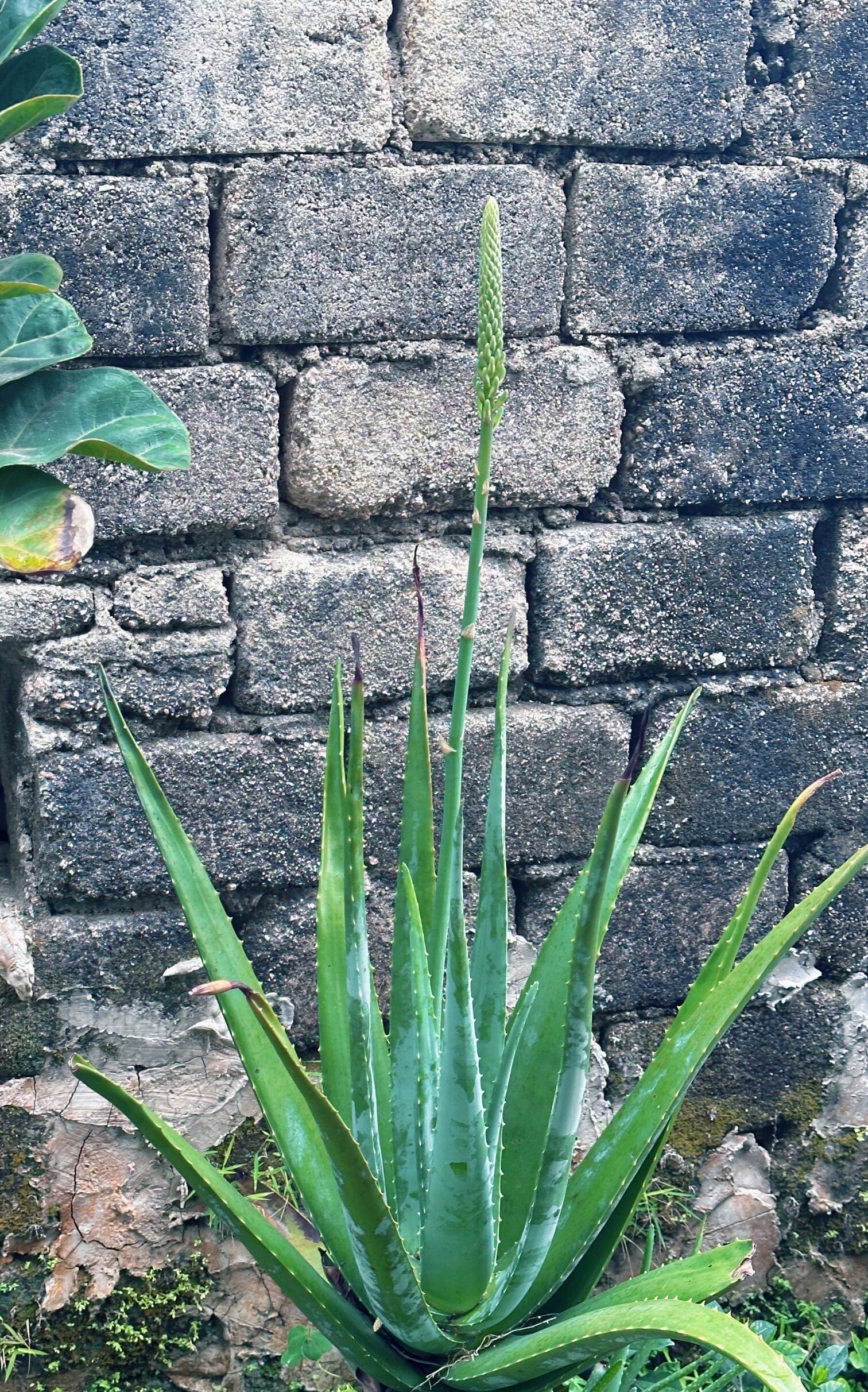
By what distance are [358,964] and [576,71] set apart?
1.54m

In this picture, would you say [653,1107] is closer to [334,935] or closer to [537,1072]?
[537,1072]

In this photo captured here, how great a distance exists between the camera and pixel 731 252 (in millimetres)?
2062

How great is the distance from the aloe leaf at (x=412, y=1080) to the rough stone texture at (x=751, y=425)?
3.52ft

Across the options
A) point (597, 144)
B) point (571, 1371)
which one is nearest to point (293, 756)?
point (571, 1371)

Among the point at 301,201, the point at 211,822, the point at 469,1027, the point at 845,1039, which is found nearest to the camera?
the point at 469,1027

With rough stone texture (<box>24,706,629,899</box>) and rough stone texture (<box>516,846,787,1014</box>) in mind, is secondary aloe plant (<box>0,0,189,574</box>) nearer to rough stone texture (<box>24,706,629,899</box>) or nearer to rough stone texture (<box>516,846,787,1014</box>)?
rough stone texture (<box>24,706,629,899</box>)

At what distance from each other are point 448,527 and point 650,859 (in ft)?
2.44

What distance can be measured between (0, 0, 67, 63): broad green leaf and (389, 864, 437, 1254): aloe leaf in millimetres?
1032

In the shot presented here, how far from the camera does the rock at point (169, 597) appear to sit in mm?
1874

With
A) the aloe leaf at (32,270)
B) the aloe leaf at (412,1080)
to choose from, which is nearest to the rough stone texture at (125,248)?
the aloe leaf at (32,270)

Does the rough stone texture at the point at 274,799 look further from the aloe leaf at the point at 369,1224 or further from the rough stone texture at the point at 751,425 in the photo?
the aloe leaf at the point at 369,1224

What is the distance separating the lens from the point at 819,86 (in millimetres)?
2061

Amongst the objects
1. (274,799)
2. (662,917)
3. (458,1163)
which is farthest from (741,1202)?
→ (458,1163)

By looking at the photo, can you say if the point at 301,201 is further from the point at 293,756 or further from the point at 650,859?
the point at 650,859
